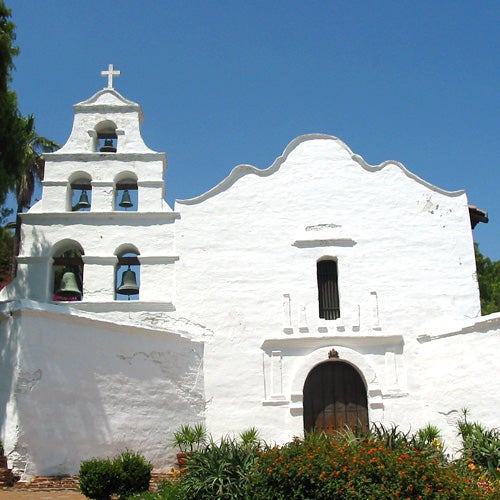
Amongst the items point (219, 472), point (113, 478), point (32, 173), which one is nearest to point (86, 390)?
point (113, 478)

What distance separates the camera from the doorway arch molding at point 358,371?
614 inches

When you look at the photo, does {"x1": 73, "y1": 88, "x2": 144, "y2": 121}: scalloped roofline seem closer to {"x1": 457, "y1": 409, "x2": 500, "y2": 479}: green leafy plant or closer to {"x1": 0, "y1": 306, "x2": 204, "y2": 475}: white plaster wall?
{"x1": 0, "y1": 306, "x2": 204, "y2": 475}: white plaster wall

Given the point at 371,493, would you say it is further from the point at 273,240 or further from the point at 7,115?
the point at 7,115

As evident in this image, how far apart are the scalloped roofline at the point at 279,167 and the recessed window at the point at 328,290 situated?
288cm

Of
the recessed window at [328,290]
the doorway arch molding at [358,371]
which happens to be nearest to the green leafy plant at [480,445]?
the doorway arch molding at [358,371]

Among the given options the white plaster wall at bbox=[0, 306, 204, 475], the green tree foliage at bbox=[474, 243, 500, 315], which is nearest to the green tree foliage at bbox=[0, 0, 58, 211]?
the white plaster wall at bbox=[0, 306, 204, 475]

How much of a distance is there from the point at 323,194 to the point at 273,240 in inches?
74.1

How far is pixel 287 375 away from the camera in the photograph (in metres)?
16.0

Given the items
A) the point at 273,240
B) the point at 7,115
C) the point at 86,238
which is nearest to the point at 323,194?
the point at 273,240

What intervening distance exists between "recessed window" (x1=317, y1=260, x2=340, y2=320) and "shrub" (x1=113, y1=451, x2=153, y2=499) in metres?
6.40

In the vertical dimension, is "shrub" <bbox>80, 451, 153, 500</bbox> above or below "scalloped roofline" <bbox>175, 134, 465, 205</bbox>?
below

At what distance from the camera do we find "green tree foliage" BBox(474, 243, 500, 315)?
30.2m

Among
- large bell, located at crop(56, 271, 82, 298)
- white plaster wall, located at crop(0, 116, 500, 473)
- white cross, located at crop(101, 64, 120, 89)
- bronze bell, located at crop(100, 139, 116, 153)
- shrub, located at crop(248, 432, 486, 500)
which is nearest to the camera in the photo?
shrub, located at crop(248, 432, 486, 500)

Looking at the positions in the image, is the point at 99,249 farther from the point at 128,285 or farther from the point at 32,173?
the point at 32,173
